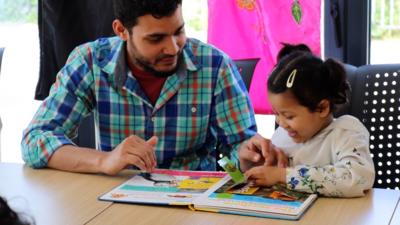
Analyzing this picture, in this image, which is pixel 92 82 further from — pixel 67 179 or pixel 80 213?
pixel 80 213

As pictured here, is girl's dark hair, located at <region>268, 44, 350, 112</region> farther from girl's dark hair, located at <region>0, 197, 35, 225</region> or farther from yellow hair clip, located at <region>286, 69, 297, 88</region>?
girl's dark hair, located at <region>0, 197, 35, 225</region>

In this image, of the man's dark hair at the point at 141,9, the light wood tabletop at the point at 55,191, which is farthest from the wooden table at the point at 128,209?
the man's dark hair at the point at 141,9

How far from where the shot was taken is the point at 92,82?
6.70 ft

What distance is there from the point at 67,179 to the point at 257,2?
124 centimetres

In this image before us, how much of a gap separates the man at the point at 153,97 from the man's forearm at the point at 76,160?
111mm

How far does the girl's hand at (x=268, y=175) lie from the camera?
1.61 metres

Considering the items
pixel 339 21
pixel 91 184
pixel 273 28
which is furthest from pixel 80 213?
pixel 339 21

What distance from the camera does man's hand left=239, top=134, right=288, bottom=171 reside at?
5.65 feet

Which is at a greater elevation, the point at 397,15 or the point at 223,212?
the point at 397,15

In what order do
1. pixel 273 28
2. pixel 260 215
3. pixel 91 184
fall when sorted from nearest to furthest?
1. pixel 260 215
2. pixel 91 184
3. pixel 273 28

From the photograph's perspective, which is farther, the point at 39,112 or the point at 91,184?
the point at 39,112

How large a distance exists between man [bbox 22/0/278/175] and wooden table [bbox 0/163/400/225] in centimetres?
29

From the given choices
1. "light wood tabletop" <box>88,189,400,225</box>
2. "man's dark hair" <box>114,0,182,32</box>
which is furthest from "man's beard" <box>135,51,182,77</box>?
"light wood tabletop" <box>88,189,400,225</box>

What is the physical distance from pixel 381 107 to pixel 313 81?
36cm
